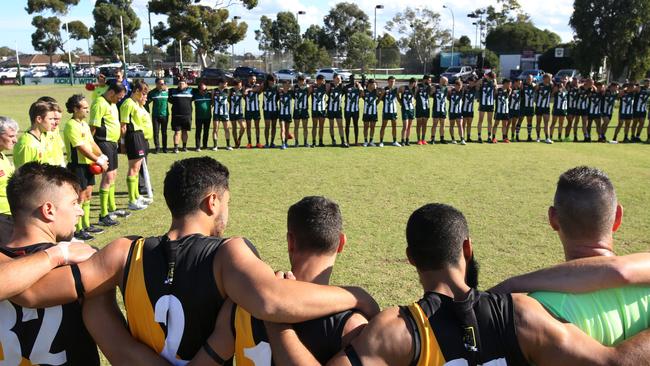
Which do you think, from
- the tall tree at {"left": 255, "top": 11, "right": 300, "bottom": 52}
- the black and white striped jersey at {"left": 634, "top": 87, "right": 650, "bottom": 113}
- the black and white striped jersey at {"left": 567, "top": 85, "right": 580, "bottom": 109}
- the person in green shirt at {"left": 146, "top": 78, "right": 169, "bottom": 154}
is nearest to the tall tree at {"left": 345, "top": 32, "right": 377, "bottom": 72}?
the tall tree at {"left": 255, "top": 11, "right": 300, "bottom": 52}

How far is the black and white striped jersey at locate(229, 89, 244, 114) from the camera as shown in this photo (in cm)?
1438

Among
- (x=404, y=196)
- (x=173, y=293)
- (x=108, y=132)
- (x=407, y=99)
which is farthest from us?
(x=407, y=99)

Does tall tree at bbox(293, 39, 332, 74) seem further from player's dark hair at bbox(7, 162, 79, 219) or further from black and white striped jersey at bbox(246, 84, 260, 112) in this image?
player's dark hair at bbox(7, 162, 79, 219)

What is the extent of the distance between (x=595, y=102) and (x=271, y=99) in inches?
399

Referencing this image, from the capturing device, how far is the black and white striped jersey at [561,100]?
52.5ft

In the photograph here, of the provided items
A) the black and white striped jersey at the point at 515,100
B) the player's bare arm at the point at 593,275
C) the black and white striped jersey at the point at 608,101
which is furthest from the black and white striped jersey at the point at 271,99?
the player's bare arm at the point at 593,275

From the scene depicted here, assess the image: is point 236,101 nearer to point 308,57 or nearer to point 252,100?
point 252,100

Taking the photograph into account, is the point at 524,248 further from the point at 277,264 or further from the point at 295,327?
the point at 295,327

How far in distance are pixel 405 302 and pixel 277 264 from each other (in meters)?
1.56

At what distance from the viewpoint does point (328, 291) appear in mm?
1908

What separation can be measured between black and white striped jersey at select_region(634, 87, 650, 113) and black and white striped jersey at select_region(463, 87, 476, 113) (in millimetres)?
5136

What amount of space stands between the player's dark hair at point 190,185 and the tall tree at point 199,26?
176 feet

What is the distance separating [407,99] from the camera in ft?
49.3

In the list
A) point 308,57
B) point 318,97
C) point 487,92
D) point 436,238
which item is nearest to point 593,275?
point 436,238
